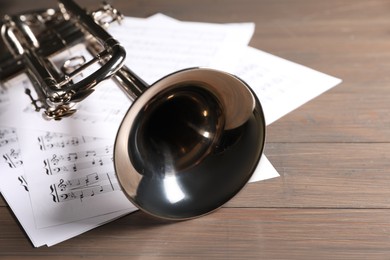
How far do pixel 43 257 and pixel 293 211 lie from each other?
1.03 feet

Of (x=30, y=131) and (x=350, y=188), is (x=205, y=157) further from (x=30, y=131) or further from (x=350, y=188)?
(x=30, y=131)

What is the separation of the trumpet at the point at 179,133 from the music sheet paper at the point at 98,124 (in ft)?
0.19

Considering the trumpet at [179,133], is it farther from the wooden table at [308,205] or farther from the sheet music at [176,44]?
the sheet music at [176,44]

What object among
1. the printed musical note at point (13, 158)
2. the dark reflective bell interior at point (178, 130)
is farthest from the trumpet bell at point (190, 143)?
the printed musical note at point (13, 158)

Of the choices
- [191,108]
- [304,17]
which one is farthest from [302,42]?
[191,108]

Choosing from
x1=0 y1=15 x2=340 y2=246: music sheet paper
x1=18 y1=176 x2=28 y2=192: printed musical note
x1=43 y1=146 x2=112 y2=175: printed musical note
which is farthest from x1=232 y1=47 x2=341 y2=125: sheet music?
x1=18 y1=176 x2=28 y2=192: printed musical note

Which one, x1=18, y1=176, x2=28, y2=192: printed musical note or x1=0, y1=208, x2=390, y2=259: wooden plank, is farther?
x1=18, y1=176, x2=28, y2=192: printed musical note

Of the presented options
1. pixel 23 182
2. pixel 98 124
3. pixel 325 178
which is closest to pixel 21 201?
pixel 23 182

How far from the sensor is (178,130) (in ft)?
2.22

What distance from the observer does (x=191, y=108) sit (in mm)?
674

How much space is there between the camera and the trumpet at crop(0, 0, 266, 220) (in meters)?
0.59

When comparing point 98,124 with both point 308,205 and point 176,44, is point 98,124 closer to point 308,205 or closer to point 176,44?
point 176,44

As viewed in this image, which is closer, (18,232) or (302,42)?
(18,232)

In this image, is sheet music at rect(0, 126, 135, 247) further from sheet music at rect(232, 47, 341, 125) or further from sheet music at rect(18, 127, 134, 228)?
sheet music at rect(232, 47, 341, 125)
